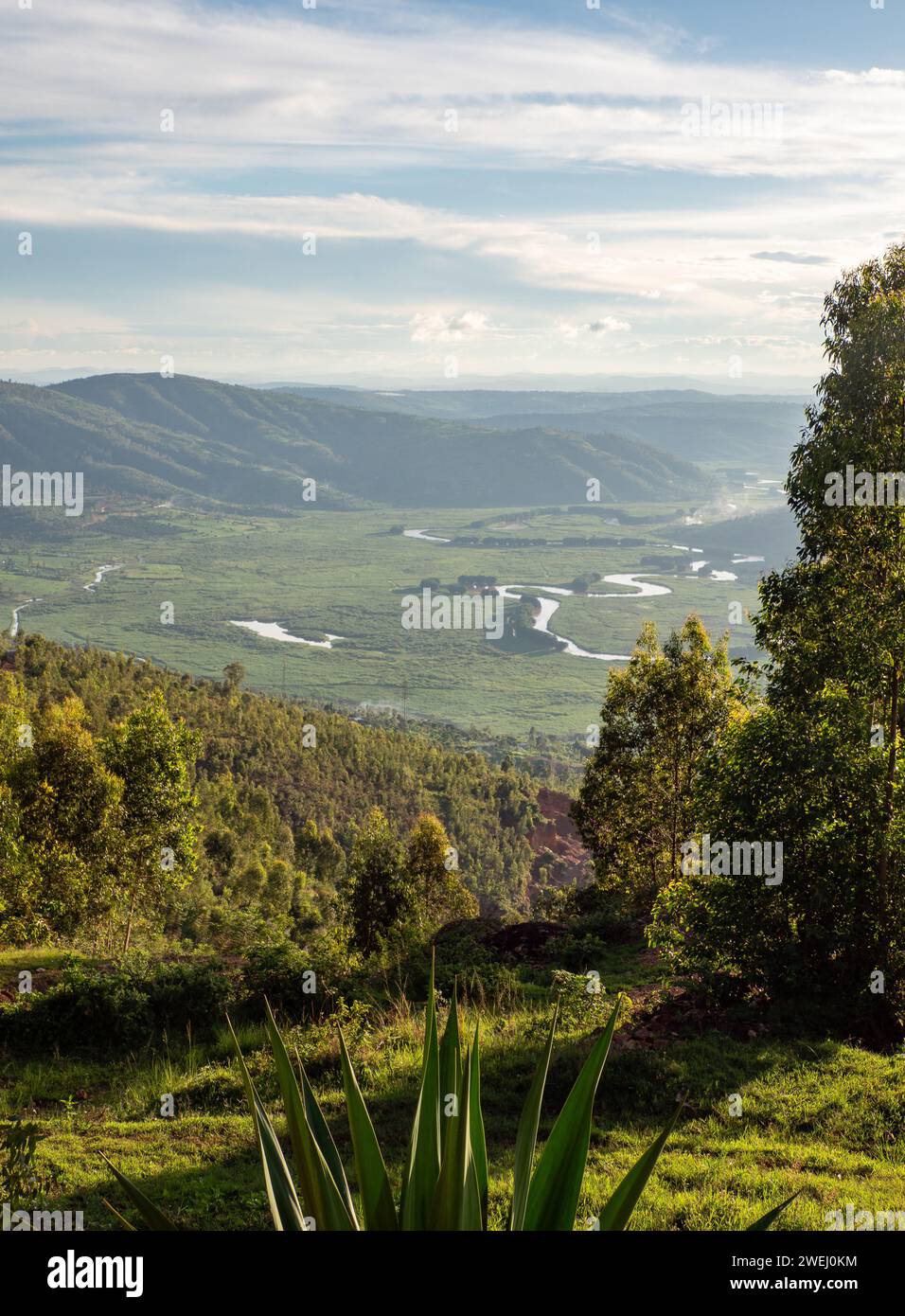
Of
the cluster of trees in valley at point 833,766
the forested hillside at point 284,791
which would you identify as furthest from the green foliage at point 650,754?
the forested hillside at point 284,791

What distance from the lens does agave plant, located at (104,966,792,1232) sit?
91.6 inches

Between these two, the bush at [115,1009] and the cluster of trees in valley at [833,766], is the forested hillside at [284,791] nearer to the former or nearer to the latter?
the bush at [115,1009]

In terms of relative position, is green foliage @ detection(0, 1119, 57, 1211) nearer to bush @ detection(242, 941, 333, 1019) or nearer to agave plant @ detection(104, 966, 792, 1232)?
agave plant @ detection(104, 966, 792, 1232)

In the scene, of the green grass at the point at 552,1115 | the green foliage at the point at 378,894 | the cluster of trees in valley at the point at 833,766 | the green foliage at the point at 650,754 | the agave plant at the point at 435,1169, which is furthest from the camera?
the green foliage at the point at 378,894

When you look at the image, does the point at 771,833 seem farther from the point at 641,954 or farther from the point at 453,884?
the point at 453,884

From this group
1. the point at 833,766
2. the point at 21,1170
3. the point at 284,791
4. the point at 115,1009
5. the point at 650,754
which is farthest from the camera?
the point at 284,791

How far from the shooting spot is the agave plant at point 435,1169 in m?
2.33

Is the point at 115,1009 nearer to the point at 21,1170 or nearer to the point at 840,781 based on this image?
the point at 21,1170

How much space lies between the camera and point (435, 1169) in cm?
253

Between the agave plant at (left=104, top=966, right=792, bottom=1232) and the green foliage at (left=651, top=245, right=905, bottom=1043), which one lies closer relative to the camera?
the agave plant at (left=104, top=966, right=792, bottom=1232)

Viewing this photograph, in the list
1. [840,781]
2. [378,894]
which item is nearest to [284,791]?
[378,894]

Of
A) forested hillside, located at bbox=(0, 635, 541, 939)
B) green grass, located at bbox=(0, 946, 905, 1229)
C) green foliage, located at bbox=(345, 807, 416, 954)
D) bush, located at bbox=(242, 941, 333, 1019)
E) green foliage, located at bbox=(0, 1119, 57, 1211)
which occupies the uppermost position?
green foliage, located at bbox=(0, 1119, 57, 1211)

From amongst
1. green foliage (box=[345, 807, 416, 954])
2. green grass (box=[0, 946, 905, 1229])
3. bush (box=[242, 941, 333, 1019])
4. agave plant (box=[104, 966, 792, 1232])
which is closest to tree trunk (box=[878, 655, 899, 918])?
green grass (box=[0, 946, 905, 1229])

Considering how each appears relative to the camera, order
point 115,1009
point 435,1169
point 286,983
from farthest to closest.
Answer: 1. point 286,983
2. point 115,1009
3. point 435,1169
